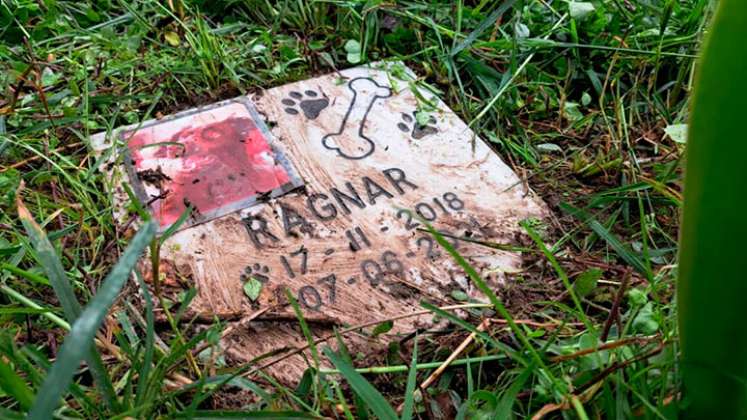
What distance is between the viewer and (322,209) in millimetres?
1259

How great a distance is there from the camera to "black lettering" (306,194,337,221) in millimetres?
1246

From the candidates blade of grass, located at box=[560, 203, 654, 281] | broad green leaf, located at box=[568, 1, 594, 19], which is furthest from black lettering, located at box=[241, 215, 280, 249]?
broad green leaf, located at box=[568, 1, 594, 19]

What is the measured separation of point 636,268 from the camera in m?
1.12

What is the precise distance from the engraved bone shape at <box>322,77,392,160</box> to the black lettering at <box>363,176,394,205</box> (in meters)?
0.08

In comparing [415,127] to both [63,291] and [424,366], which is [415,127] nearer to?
[424,366]

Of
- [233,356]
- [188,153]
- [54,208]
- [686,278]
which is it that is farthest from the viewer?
[188,153]

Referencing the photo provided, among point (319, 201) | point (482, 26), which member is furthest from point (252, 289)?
point (482, 26)

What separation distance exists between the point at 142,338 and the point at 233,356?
14cm

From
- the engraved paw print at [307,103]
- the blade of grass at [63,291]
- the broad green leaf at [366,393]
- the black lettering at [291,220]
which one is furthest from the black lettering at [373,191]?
the blade of grass at [63,291]

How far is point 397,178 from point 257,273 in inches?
13.9

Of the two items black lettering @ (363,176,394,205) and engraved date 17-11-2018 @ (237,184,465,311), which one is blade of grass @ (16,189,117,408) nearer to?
engraved date 17-11-2018 @ (237,184,465,311)

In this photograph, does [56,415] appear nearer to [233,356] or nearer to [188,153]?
[233,356]

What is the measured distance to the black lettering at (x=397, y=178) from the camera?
1.31m

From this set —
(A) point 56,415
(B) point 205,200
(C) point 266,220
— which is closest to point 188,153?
(B) point 205,200
